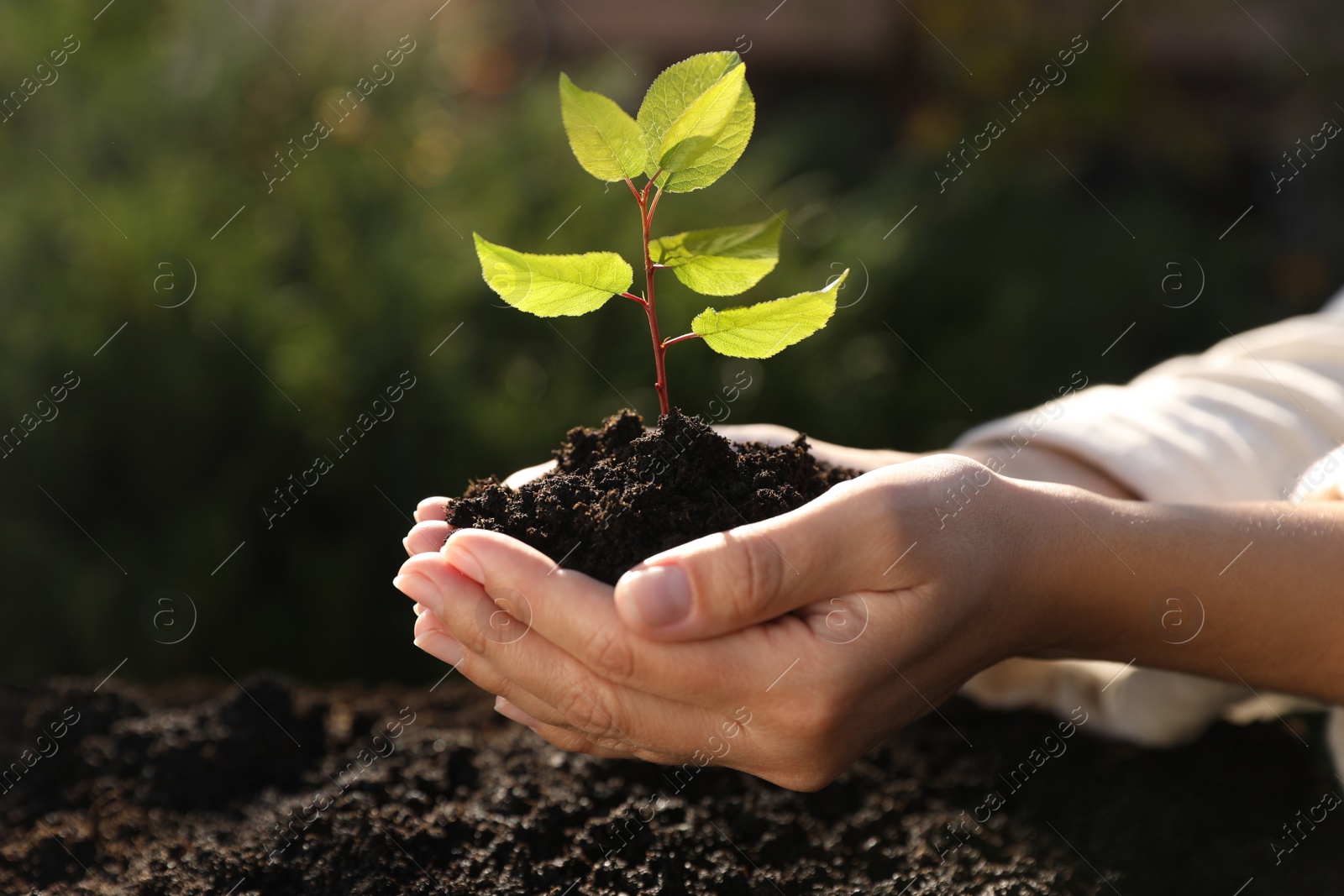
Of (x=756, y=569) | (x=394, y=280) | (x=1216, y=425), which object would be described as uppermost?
(x=394, y=280)

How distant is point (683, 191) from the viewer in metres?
1.15

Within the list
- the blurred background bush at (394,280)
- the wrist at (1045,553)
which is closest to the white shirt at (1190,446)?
the wrist at (1045,553)

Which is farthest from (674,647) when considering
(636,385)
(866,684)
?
(636,385)

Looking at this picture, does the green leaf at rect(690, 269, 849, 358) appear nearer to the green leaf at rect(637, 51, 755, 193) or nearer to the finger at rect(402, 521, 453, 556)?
the green leaf at rect(637, 51, 755, 193)

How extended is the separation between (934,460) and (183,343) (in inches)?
81.3

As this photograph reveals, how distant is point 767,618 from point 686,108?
593 mm

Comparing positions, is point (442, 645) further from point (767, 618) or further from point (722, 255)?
point (722, 255)

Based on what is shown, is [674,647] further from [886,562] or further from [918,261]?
[918,261]

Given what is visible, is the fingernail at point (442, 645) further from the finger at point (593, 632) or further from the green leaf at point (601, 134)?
the green leaf at point (601, 134)

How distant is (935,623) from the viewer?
105 centimetres

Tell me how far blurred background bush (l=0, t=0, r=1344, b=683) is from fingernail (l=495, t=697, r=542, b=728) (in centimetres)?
116

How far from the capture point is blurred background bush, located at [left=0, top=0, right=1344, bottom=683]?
7.70 ft

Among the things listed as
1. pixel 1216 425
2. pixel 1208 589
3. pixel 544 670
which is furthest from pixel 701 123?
pixel 1216 425

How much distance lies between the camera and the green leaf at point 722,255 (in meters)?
1.16
